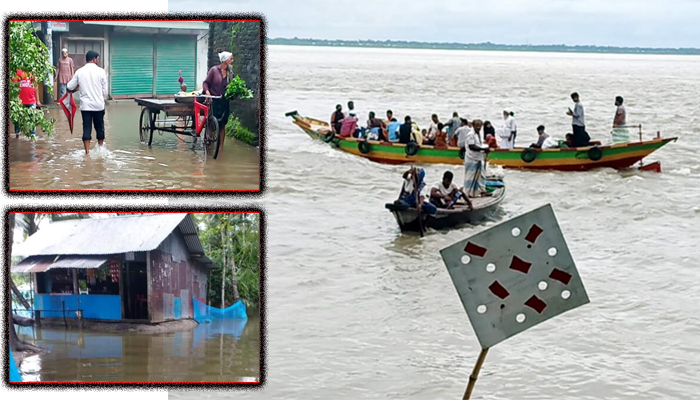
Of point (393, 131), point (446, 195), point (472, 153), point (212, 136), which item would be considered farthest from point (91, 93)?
point (393, 131)

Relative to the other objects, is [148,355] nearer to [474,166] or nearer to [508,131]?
[474,166]

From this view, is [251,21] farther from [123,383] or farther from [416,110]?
[416,110]

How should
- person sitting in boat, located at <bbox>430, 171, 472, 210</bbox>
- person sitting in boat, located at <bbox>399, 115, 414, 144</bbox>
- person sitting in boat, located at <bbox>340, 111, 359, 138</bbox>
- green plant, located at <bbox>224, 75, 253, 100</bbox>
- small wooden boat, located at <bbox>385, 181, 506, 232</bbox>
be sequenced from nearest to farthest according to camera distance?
green plant, located at <bbox>224, 75, 253, 100</bbox> → small wooden boat, located at <bbox>385, 181, 506, 232</bbox> → person sitting in boat, located at <bbox>430, 171, 472, 210</bbox> → person sitting in boat, located at <bbox>399, 115, 414, 144</bbox> → person sitting in boat, located at <bbox>340, 111, 359, 138</bbox>

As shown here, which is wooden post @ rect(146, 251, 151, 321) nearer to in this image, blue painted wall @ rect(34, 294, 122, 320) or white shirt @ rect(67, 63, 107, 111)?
blue painted wall @ rect(34, 294, 122, 320)

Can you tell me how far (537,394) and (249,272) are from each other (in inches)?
210

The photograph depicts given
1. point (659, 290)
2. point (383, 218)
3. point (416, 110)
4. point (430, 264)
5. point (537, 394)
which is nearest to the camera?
point (537, 394)

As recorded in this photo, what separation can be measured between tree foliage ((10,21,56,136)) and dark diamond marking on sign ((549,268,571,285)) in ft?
8.12

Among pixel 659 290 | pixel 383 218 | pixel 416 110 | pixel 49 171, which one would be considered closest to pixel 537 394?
pixel 659 290

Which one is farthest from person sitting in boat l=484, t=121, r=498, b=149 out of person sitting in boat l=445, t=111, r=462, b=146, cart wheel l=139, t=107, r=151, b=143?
cart wheel l=139, t=107, r=151, b=143

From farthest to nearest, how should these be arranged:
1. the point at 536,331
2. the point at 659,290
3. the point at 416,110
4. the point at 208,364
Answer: the point at 416,110 < the point at 659,290 < the point at 536,331 < the point at 208,364

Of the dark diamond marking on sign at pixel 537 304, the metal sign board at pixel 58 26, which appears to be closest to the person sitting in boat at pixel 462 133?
the dark diamond marking on sign at pixel 537 304

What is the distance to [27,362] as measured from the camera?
325cm

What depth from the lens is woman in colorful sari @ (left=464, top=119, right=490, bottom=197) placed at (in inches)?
584

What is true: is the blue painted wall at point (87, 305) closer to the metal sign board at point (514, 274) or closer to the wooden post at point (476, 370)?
the metal sign board at point (514, 274)
